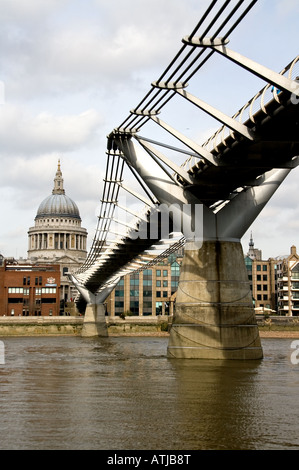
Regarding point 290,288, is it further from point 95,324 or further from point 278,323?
point 95,324

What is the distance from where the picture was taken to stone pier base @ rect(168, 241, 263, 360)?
38.7 m

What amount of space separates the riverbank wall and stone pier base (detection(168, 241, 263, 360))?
6064 cm

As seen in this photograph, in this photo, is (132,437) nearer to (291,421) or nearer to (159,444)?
(159,444)

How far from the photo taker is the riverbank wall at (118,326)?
102625mm

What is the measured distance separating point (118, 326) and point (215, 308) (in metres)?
71.9

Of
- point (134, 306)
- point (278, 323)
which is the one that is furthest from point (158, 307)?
point (278, 323)

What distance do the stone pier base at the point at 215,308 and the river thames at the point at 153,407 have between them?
1.05m

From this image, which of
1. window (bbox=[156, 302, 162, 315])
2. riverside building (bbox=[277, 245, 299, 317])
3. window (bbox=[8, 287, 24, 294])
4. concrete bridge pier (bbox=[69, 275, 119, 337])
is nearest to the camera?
concrete bridge pier (bbox=[69, 275, 119, 337])

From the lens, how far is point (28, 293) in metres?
130

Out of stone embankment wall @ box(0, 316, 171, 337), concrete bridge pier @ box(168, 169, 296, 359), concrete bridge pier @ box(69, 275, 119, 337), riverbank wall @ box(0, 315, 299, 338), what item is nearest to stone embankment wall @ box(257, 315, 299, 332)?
riverbank wall @ box(0, 315, 299, 338)

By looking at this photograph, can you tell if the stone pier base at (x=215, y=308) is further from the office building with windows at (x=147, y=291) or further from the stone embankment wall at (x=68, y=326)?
the office building with windows at (x=147, y=291)

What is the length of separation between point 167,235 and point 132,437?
1353 inches

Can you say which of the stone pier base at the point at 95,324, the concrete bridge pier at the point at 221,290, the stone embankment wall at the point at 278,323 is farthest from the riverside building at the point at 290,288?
the concrete bridge pier at the point at 221,290

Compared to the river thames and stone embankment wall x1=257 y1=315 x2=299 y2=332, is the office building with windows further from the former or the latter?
the river thames
